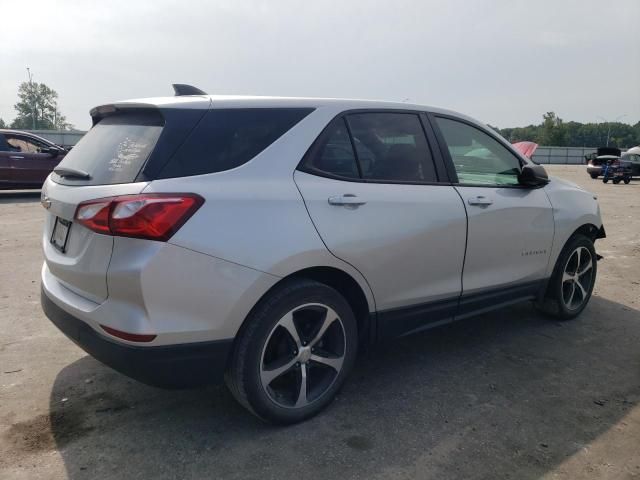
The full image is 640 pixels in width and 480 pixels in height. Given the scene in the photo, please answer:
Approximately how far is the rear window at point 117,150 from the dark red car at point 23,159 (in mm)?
11481

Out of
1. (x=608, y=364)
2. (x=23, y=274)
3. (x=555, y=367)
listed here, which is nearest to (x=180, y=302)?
(x=555, y=367)

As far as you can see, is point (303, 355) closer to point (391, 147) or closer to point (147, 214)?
point (147, 214)

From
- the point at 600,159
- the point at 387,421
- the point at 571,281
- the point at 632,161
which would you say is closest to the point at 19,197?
the point at 571,281

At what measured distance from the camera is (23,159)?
42.9 feet

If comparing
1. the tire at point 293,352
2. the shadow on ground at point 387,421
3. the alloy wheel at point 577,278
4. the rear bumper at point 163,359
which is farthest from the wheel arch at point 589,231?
the rear bumper at point 163,359

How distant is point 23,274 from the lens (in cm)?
583

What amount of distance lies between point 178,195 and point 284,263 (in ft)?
1.99

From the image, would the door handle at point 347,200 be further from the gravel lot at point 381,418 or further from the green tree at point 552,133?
the green tree at point 552,133

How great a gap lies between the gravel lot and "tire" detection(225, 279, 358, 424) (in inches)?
6.3

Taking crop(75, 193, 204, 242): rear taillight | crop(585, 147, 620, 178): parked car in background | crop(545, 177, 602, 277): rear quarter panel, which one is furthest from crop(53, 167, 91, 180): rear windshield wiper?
crop(585, 147, 620, 178): parked car in background

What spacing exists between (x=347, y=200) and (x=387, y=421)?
126 centimetres

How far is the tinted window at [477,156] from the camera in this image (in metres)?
3.71

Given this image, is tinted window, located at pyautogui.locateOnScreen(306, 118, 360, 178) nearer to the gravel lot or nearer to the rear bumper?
the rear bumper

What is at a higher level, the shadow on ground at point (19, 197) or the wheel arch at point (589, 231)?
the wheel arch at point (589, 231)
